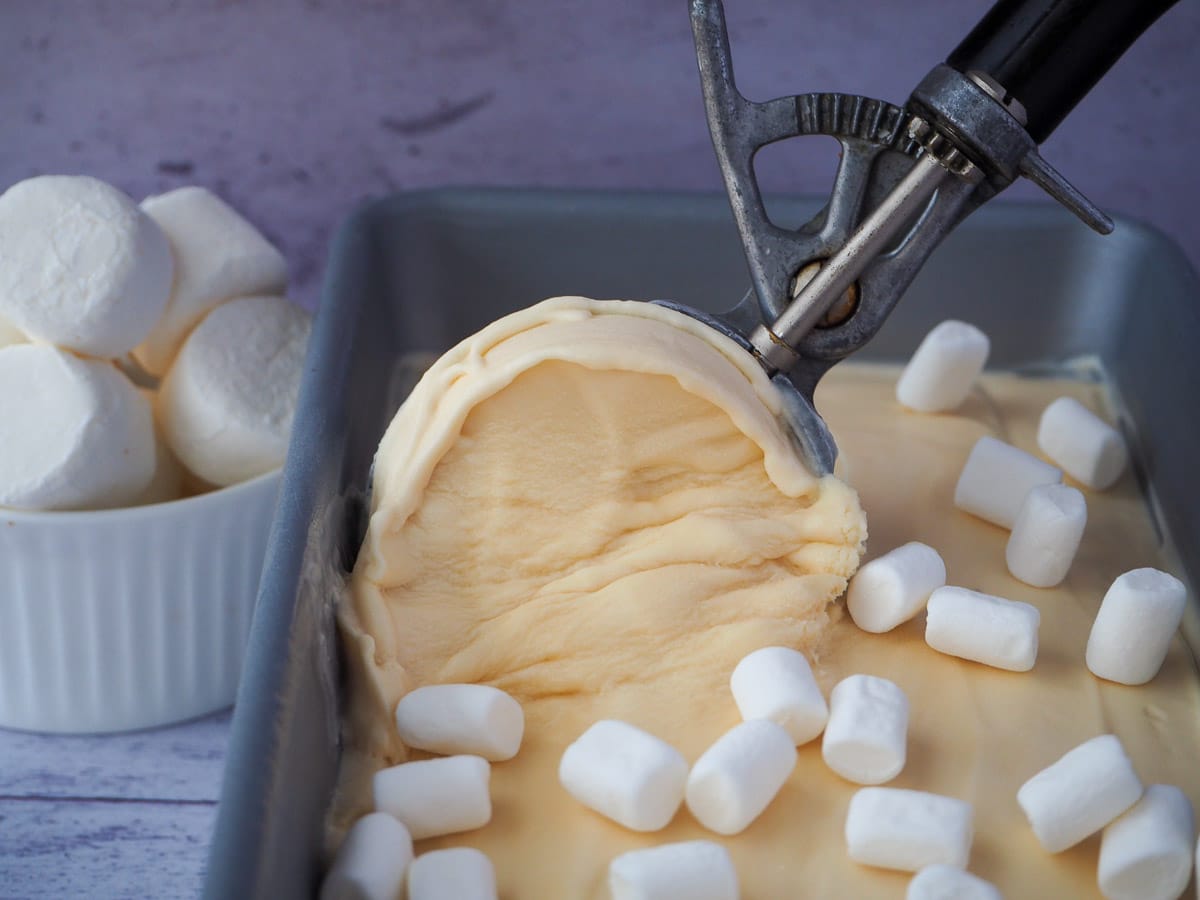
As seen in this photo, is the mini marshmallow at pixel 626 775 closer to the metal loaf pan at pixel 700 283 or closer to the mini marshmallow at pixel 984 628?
the mini marshmallow at pixel 984 628

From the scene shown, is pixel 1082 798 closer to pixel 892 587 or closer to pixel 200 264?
pixel 892 587

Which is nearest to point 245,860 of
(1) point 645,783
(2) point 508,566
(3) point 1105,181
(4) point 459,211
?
(1) point 645,783

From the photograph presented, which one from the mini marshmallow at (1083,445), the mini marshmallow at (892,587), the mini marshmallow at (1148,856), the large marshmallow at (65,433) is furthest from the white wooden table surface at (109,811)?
the mini marshmallow at (1083,445)

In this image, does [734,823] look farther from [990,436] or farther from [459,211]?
[459,211]

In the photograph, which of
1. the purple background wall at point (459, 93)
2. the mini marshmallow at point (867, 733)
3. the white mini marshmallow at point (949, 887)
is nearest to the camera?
the white mini marshmallow at point (949, 887)

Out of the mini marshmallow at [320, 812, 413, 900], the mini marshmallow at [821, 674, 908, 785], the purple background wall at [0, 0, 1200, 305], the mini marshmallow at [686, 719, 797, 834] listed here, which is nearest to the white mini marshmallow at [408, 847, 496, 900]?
the mini marshmallow at [320, 812, 413, 900]
